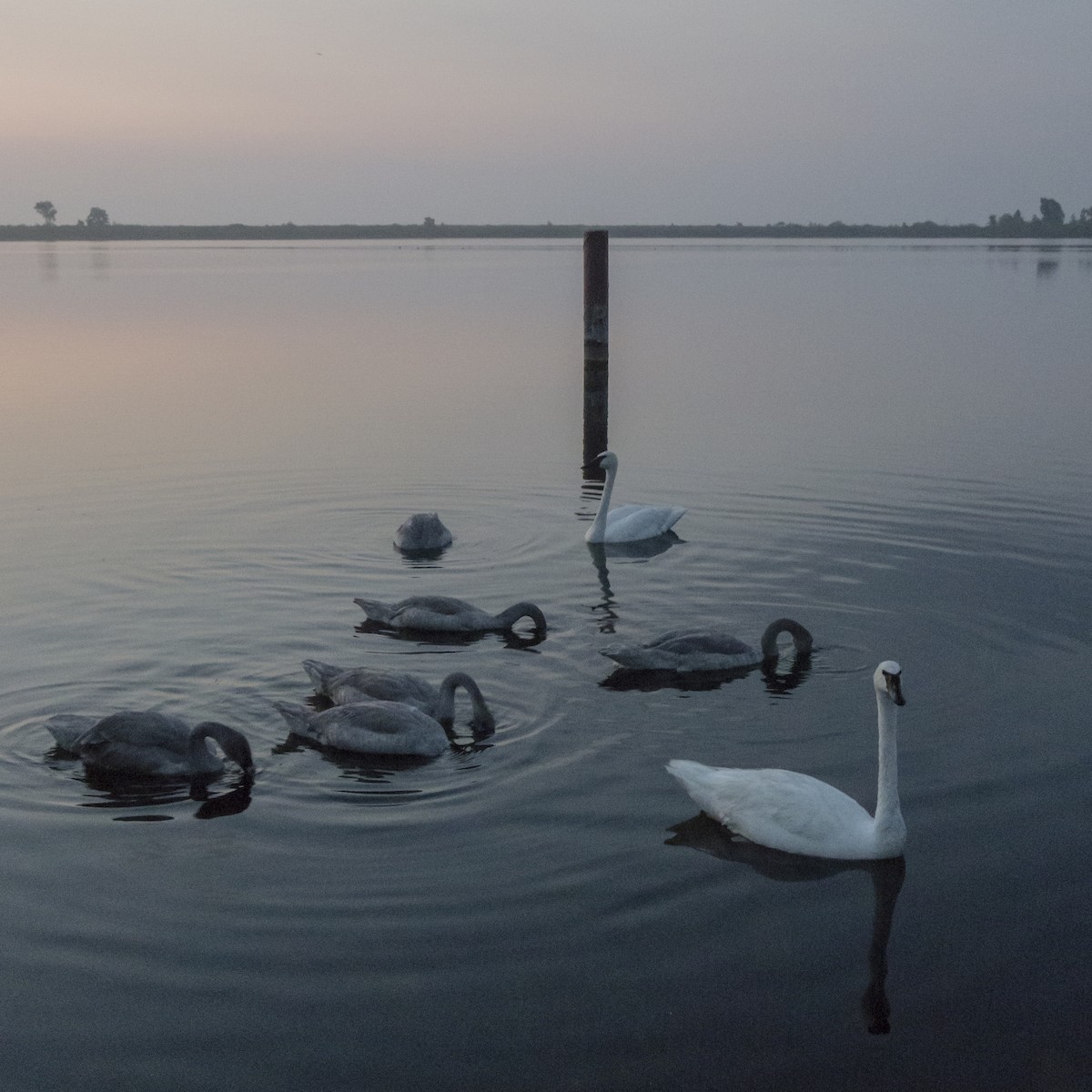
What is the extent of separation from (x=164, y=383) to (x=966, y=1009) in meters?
30.3

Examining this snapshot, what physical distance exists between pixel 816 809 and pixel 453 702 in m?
3.45

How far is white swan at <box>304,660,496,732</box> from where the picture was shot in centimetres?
1123

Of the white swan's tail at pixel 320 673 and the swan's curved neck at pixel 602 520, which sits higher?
the swan's curved neck at pixel 602 520

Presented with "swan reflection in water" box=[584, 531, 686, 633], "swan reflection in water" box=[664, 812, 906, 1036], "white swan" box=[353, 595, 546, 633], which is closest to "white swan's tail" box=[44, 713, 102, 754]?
"white swan" box=[353, 595, 546, 633]

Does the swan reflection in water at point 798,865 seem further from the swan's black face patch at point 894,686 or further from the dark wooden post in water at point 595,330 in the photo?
the dark wooden post in water at point 595,330

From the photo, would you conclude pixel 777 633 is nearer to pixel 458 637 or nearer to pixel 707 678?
pixel 707 678

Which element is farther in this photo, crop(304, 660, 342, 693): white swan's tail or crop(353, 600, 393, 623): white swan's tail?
crop(353, 600, 393, 623): white swan's tail

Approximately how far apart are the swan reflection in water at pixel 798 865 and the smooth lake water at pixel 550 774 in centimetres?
3

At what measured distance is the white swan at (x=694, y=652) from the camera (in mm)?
12609

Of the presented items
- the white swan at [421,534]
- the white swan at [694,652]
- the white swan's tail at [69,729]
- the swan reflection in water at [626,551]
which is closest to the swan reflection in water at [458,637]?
the white swan at [694,652]

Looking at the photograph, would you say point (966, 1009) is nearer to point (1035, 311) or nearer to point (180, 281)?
point (1035, 311)

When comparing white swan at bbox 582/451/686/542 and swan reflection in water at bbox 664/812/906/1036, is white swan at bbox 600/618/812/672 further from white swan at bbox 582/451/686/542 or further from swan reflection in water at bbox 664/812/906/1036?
white swan at bbox 582/451/686/542

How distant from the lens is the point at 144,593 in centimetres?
1522

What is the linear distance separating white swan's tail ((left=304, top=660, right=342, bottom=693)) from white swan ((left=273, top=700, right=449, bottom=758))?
0.99 metres
